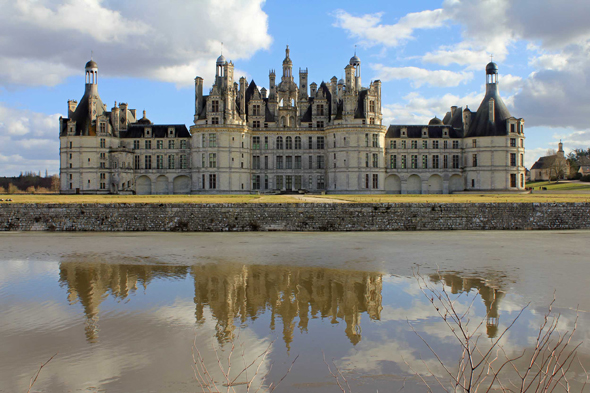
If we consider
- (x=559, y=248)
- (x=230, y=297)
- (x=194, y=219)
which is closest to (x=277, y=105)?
(x=194, y=219)

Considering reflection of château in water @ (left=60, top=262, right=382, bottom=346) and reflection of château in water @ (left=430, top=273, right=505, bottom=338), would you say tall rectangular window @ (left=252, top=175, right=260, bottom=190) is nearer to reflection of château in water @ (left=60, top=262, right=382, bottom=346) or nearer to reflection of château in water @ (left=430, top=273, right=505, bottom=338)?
reflection of château in water @ (left=60, top=262, right=382, bottom=346)

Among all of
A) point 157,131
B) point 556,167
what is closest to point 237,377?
point 157,131

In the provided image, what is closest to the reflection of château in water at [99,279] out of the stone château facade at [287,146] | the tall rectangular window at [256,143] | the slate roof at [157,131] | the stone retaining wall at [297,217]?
the stone retaining wall at [297,217]

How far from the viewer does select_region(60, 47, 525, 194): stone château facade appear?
2287 inches

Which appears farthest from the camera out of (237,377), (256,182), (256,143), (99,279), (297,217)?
(256,143)

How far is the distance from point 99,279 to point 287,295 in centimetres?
632

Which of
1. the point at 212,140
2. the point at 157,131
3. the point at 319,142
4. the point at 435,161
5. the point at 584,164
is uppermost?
the point at 157,131

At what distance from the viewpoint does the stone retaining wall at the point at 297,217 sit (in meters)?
28.2

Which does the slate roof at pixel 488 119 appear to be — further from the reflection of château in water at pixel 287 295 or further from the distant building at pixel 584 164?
the distant building at pixel 584 164

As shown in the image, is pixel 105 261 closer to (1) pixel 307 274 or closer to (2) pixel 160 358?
(1) pixel 307 274

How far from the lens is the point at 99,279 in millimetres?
14570

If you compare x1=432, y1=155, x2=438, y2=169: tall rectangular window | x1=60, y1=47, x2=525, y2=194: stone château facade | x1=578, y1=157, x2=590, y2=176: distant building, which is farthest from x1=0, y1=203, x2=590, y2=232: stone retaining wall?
x1=578, y1=157, x2=590, y2=176: distant building

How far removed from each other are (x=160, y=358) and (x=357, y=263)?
1017 centimetres

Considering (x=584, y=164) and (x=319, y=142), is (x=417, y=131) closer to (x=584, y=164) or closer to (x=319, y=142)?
(x=319, y=142)
